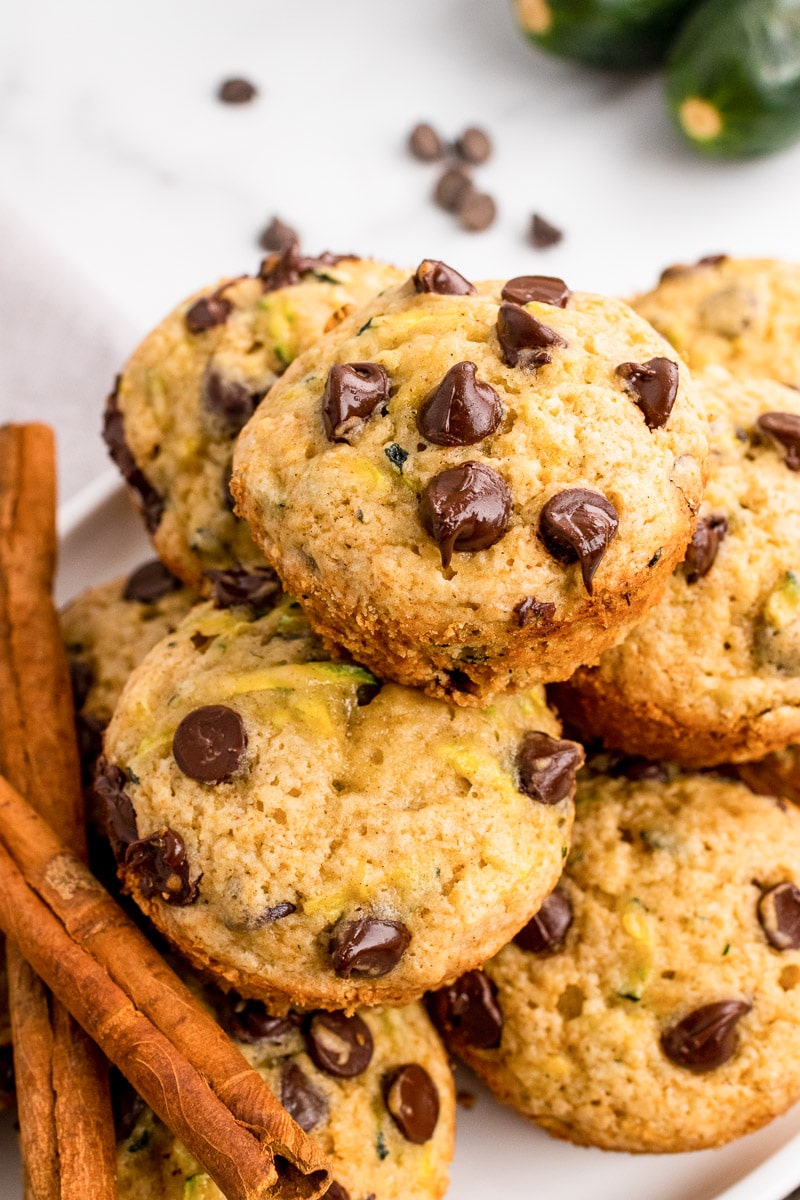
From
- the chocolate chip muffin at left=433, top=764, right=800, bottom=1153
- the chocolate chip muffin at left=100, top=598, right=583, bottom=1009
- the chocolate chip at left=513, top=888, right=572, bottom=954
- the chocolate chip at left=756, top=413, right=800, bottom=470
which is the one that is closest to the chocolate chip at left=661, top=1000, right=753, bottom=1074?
the chocolate chip muffin at left=433, top=764, right=800, bottom=1153

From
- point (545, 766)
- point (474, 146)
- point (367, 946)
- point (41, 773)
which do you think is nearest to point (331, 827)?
point (367, 946)

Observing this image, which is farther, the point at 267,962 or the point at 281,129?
the point at 281,129

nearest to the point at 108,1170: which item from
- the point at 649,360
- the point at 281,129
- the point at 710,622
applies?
the point at 710,622

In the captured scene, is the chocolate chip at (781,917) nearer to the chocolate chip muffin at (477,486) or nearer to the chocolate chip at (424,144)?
the chocolate chip muffin at (477,486)

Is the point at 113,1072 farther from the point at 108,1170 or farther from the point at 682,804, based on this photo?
the point at 682,804

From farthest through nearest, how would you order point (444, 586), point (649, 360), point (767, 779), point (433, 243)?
point (433, 243) → point (767, 779) → point (649, 360) → point (444, 586)
